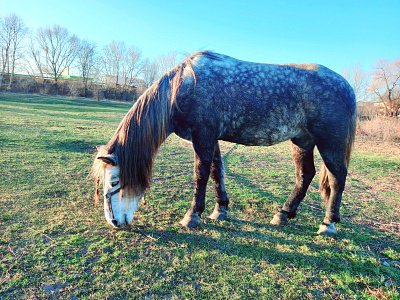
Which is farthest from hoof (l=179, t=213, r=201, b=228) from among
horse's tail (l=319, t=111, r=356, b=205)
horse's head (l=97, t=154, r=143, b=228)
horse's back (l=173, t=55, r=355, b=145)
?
horse's tail (l=319, t=111, r=356, b=205)

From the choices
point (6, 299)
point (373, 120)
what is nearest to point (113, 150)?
point (6, 299)

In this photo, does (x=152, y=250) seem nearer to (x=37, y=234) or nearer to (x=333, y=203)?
(x=37, y=234)

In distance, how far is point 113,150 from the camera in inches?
109

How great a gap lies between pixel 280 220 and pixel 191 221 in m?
1.31

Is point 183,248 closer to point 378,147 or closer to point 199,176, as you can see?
point 199,176

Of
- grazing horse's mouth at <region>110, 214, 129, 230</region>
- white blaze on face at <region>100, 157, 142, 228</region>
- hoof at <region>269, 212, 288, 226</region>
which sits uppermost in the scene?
white blaze on face at <region>100, 157, 142, 228</region>

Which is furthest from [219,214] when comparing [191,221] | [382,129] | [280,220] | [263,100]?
[382,129]

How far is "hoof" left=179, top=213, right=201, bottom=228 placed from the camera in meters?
3.07

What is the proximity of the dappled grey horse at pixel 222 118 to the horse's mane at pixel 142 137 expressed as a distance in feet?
0.04

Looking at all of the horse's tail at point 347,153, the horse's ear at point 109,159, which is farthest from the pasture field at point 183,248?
the horse's ear at point 109,159

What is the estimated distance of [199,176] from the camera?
3.01 m

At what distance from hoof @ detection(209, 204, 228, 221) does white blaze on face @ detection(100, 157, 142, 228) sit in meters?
1.18

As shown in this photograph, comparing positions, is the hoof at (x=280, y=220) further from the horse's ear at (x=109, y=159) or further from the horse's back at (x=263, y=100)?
the horse's ear at (x=109, y=159)

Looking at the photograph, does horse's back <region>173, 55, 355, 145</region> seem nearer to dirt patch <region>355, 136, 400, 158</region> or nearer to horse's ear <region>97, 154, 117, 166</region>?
horse's ear <region>97, 154, 117, 166</region>
